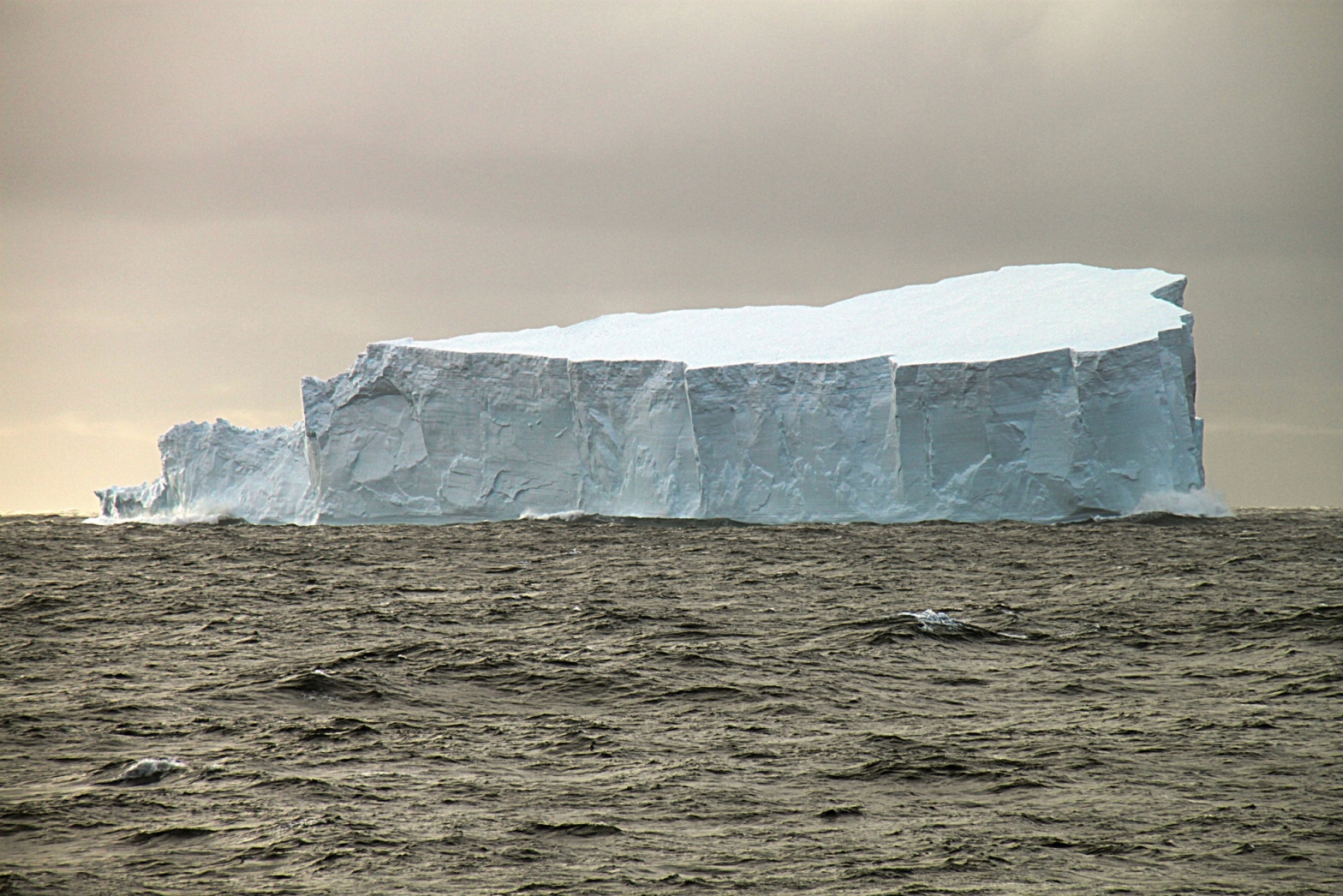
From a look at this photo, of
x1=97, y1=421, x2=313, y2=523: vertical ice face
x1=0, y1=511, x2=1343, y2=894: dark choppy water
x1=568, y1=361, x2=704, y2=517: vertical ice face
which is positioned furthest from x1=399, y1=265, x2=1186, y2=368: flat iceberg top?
x1=0, y1=511, x2=1343, y2=894: dark choppy water

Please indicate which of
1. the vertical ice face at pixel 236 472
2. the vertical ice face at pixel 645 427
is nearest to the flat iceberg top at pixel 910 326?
the vertical ice face at pixel 645 427

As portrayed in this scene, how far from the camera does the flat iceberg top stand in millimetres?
22250

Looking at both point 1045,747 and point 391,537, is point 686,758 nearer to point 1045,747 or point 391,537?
point 1045,747

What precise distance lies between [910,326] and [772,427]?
4.73 m

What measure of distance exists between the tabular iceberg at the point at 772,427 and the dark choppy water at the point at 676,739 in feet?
26.2

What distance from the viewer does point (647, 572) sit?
50.2 feet

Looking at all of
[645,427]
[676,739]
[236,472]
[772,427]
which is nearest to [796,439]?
[772,427]

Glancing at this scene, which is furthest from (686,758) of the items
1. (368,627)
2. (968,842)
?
(368,627)

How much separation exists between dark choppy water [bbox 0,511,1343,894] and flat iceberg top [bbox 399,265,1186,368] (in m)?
9.48

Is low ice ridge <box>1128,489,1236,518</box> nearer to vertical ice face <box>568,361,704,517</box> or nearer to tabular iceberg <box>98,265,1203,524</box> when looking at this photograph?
tabular iceberg <box>98,265,1203,524</box>

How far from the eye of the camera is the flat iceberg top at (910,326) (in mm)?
22250

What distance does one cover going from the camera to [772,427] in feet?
71.4

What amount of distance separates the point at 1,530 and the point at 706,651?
2769 centimetres

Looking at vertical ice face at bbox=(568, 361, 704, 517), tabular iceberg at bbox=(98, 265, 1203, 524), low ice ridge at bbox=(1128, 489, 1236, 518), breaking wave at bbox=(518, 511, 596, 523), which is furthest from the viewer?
breaking wave at bbox=(518, 511, 596, 523)
